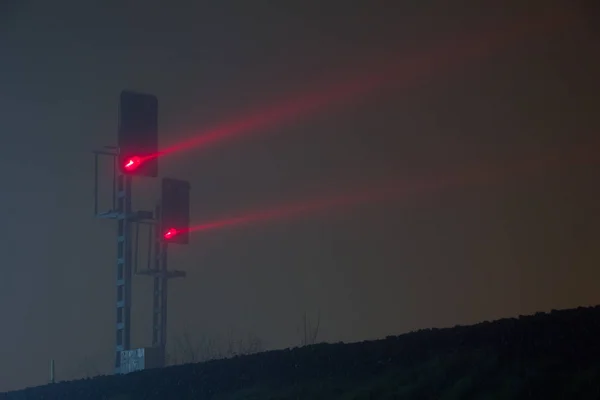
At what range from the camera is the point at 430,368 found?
36.0ft

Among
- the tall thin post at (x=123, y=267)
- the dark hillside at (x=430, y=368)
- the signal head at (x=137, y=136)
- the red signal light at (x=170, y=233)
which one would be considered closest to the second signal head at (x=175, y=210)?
the red signal light at (x=170, y=233)

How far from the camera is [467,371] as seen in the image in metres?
10.4

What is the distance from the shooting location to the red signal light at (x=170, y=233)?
2342cm

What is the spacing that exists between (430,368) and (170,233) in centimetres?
1347

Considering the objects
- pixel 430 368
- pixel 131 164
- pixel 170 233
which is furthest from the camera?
pixel 170 233

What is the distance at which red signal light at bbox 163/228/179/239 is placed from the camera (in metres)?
23.4

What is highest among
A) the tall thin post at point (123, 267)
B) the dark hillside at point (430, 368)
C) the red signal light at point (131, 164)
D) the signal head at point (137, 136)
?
the signal head at point (137, 136)

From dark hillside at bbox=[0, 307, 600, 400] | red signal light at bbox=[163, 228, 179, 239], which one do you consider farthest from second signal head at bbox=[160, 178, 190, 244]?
dark hillside at bbox=[0, 307, 600, 400]

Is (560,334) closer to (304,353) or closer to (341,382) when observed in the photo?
(341,382)

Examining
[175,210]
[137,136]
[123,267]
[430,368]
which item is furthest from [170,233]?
[430,368]

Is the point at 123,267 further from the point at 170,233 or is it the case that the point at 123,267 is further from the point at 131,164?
the point at 131,164

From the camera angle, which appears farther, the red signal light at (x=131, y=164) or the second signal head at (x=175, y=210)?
the second signal head at (x=175, y=210)

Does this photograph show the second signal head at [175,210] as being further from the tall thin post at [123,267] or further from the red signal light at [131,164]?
the red signal light at [131,164]

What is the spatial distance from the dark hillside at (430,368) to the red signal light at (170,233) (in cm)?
788
